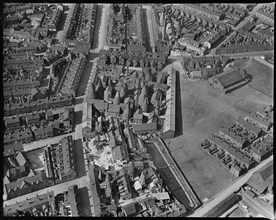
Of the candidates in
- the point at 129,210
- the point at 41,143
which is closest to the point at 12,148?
the point at 41,143

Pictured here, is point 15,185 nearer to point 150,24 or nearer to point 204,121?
point 204,121

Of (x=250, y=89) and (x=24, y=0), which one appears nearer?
(x=24, y=0)

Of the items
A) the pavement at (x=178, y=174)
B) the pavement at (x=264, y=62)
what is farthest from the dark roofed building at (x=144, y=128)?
the pavement at (x=264, y=62)

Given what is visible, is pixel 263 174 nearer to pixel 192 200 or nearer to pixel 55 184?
→ pixel 192 200

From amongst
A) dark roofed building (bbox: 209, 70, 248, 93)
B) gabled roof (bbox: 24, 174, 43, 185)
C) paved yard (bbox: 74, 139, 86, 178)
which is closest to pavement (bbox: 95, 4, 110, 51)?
dark roofed building (bbox: 209, 70, 248, 93)

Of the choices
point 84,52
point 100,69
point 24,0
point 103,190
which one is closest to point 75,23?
point 84,52

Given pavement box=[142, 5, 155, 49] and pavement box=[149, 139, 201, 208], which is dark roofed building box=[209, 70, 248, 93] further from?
pavement box=[149, 139, 201, 208]
